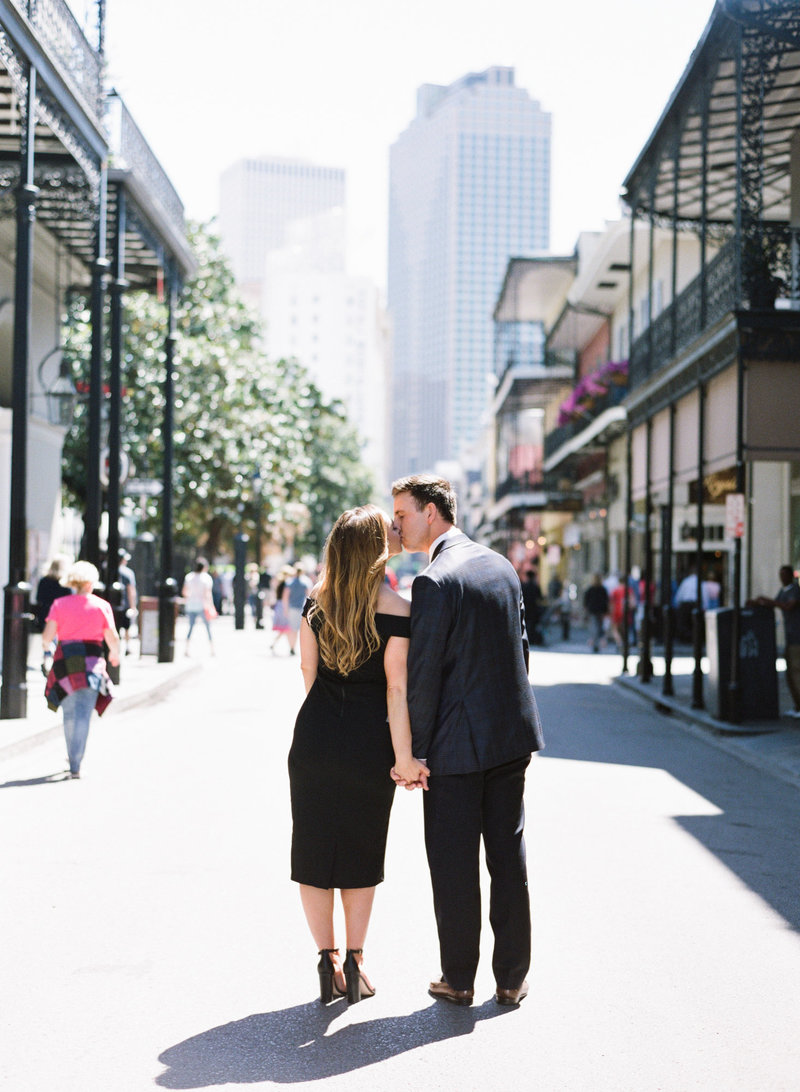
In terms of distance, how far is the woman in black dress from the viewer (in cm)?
443

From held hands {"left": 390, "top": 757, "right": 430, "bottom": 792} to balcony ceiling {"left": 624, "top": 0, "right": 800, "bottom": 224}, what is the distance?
10.6 meters

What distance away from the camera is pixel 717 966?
514 centimetres

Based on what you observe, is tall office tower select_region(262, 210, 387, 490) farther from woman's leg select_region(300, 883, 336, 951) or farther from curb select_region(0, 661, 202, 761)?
woman's leg select_region(300, 883, 336, 951)

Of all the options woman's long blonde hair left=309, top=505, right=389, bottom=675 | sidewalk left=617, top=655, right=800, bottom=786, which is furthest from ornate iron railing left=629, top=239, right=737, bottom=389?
woman's long blonde hair left=309, top=505, right=389, bottom=675

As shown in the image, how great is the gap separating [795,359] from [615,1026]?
425 inches

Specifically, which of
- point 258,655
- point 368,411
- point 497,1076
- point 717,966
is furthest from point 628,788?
point 368,411

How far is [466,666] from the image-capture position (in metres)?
4.48

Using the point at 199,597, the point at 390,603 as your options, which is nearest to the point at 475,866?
the point at 390,603

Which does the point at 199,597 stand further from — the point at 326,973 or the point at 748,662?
the point at 326,973

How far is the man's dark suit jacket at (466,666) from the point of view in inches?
173

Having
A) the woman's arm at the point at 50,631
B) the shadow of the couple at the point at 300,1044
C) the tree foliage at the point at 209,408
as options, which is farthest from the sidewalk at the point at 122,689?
the tree foliage at the point at 209,408

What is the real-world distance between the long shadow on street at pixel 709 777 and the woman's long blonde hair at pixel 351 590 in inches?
104

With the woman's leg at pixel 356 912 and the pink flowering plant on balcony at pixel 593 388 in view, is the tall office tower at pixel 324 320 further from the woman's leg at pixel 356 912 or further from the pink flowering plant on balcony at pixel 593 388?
the woman's leg at pixel 356 912

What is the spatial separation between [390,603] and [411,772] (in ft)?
1.82
